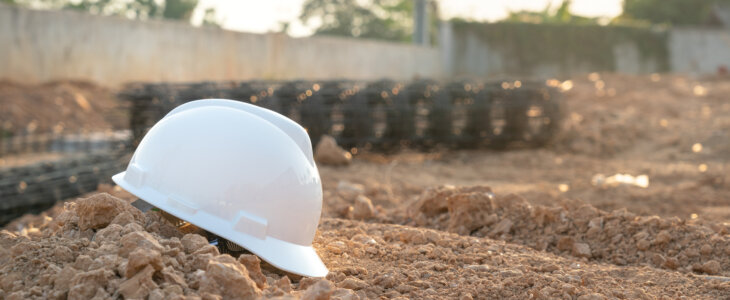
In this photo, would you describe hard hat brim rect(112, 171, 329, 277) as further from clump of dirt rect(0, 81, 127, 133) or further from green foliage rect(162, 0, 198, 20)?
green foliage rect(162, 0, 198, 20)

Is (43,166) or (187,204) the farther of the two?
(43,166)

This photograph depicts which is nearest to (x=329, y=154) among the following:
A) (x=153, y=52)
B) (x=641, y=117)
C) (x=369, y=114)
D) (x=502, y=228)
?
(x=369, y=114)

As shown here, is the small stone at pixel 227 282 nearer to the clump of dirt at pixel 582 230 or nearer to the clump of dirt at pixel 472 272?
the clump of dirt at pixel 472 272

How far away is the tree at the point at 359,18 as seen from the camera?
35.7 metres

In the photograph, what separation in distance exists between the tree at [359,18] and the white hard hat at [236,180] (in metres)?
33.1

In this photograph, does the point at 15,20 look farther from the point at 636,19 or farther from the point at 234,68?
the point at 636,19

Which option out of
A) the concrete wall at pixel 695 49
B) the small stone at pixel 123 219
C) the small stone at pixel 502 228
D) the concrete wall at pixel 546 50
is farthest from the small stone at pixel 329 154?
the concrete wall at pixel 695 49

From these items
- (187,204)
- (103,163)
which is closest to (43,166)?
(103,163)

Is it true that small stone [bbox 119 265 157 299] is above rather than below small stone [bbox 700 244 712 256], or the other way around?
below

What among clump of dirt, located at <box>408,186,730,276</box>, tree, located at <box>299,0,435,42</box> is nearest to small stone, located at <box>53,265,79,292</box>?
clump of dirt, located at <box>408,186,730,276</box>

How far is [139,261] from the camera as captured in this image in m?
2.27

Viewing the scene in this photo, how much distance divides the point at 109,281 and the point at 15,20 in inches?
425

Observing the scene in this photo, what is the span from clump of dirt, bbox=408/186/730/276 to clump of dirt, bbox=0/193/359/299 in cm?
143

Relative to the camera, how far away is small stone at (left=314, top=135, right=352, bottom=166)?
6.94 metres
